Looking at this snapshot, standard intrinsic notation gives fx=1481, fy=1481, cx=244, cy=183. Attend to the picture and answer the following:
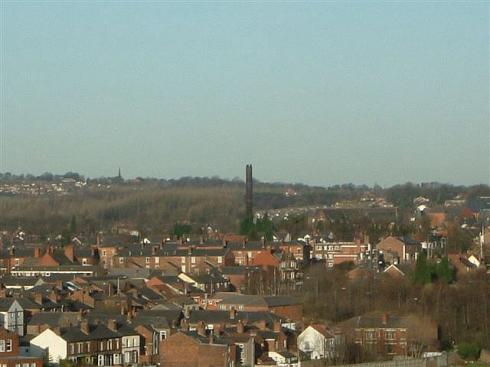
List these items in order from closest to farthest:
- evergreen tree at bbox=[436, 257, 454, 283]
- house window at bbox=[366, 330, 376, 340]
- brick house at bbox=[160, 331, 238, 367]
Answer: brick house at bbox=[160, 331, 238, 367], house window at bbox=[366, 330, 376, 340], evergreen tree at bbox=[436, 257, 454, 283]

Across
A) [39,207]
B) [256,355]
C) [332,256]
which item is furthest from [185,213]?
[256,355]

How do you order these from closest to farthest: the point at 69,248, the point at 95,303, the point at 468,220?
1. the point at 95,303
2. the point at 69,248
3. the point at 468,220

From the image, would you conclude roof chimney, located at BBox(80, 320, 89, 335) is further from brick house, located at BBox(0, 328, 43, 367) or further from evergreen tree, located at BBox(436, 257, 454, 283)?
evergreen tree, located at BBox(436, 257, 454, 283)

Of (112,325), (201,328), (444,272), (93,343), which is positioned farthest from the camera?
(444,272)

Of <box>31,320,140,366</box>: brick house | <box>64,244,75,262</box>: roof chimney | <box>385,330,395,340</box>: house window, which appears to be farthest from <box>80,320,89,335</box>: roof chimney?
<box>64,244,75,262</box>: roof chimney

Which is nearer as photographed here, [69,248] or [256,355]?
[256,355]

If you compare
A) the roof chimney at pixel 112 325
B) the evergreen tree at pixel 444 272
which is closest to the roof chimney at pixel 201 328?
the roof chimney at pixel 112 325

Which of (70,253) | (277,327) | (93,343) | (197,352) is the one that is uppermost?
(70,253)

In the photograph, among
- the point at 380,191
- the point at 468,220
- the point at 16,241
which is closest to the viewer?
the point at 16,241

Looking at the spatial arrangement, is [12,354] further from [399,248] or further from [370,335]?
[399,248]

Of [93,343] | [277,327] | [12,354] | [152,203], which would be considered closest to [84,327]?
[93,343]

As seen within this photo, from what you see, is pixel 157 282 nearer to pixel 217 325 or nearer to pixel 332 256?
pixel 217 325
